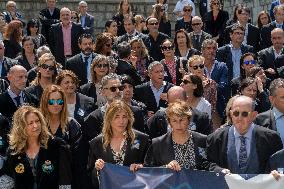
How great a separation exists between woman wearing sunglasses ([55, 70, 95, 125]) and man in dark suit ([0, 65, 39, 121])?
0.46 metres

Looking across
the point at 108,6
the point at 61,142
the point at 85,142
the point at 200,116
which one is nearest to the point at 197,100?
the point at 200,116

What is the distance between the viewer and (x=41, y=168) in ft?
26.6

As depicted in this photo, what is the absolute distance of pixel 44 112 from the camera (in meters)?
8.90

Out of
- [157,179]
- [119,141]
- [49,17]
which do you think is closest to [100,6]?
[49,17]

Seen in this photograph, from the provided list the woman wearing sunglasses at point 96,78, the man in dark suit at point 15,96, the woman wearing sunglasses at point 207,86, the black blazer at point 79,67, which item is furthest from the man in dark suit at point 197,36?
the man in dark suit at point 15,96

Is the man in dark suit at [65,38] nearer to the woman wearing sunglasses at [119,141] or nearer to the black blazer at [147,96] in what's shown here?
the black blazer at [147,96]

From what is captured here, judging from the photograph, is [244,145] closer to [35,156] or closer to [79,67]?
[35,156]

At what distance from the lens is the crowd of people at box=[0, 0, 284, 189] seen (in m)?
7.81

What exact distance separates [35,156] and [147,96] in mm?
3077

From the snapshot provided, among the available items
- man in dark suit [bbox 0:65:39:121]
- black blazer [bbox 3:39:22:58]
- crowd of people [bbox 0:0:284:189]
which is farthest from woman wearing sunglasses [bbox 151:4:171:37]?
man in dark suit [bbox 0:65:39:121]

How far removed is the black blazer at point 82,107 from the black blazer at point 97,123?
0.32 metres

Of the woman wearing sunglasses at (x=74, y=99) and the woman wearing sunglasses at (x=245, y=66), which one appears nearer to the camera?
the woman wearing sunglasses at (x=74, y=99)

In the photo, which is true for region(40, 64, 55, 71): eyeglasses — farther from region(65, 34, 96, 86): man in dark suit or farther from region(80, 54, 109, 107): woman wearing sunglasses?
region(65, 34, 96, 86): man in dark suit

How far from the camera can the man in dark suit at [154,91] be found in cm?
1081
